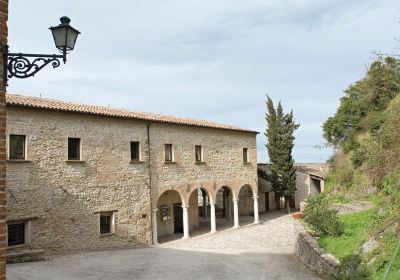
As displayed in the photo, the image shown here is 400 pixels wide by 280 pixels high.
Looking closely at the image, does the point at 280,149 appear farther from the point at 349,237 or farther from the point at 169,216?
the point at 349,237

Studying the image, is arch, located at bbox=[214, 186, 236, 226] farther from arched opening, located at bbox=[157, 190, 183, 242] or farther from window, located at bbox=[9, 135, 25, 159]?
window, located at bbox=[9, 135, 25, 159]

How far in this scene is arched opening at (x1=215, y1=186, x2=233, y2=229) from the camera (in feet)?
90.6

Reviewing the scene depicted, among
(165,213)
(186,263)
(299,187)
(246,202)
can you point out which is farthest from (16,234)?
(299,187)

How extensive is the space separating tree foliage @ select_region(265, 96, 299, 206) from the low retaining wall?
15491mm

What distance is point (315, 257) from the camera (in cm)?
1169

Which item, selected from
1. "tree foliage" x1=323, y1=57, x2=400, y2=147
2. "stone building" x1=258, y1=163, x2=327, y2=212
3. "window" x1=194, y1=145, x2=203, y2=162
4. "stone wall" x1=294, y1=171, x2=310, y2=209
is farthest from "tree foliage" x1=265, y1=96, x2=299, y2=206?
"window" x1=194, y1=145, x2=203, y2=162

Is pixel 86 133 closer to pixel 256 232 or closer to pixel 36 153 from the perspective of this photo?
pixel 36 153

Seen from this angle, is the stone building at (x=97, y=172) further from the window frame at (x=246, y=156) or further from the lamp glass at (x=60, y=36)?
the lamp glass at (x=60, y=36)

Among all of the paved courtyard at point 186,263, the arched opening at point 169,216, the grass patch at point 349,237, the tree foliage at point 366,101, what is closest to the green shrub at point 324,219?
the grass patch at point 349,237

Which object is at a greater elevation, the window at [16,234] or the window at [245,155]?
the window at [245,155]

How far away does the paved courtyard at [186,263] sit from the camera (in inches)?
473

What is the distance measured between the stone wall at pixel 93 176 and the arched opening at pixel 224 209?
5058mm

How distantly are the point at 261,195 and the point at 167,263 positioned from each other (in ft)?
65.2

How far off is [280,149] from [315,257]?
19716 mm
